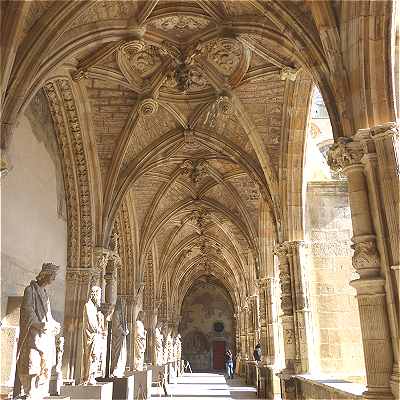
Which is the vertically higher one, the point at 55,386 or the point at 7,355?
the point at 7,355

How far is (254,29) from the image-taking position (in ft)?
29.7

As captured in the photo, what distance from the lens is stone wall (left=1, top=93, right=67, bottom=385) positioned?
27.6 ft

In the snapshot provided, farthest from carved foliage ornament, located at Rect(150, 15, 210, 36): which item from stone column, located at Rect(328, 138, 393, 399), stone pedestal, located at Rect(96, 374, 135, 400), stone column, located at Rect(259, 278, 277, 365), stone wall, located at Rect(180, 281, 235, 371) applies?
stone wall, located at Rect(180, 281, 235, 371)

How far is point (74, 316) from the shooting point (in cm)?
1162

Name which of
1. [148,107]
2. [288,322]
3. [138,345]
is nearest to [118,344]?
[138,345]

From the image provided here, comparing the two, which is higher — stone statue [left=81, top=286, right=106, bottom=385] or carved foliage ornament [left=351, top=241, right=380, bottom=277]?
carved foliage ornament [left=351, top=241, right=380, bottom=277]

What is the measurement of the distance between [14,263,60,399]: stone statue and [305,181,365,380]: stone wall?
6486 mm

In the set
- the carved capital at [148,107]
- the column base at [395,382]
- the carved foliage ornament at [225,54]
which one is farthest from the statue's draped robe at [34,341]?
the carved capital at [148,107]

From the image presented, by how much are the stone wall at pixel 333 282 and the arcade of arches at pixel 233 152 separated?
→ 0.10 ft

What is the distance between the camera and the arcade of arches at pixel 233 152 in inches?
234

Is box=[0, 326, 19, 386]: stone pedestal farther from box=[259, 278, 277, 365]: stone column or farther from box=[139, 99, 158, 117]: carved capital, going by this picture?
box=[259, 278, 277, 365]: stone column

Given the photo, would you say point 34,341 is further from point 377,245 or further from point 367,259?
point 377,245

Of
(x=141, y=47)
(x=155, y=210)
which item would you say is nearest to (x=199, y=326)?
(x=155, y=210)

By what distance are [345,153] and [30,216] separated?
661cm
